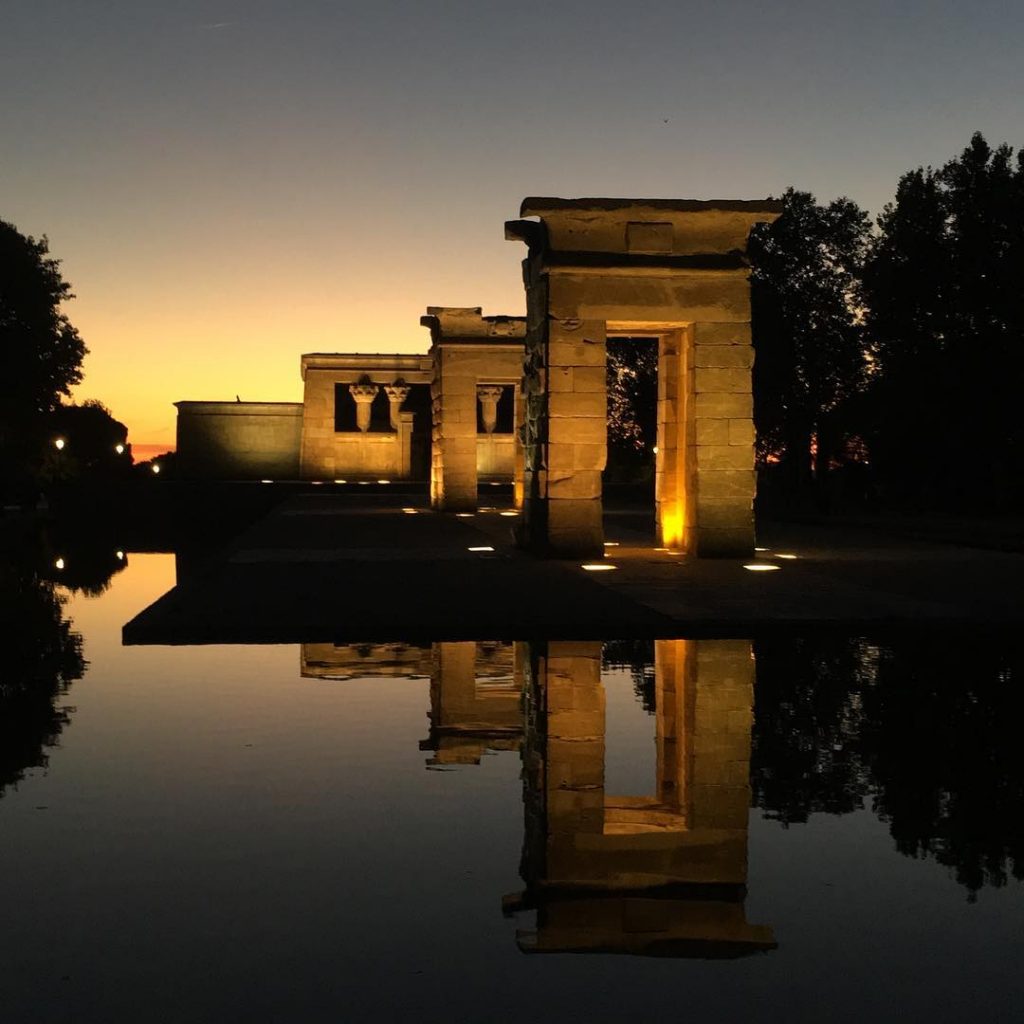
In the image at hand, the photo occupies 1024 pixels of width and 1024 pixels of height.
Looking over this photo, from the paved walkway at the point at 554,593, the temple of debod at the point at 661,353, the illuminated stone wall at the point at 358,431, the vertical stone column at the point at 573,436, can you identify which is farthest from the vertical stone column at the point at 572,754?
the illuminated stone wall at the point at 358,431

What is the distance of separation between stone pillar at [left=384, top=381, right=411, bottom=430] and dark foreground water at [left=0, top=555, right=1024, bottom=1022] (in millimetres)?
47154

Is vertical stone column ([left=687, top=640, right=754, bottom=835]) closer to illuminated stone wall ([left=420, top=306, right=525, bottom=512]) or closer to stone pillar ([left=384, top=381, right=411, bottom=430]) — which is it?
illuminated stone wall ([left=420, top=306, right=525, bottom=512])

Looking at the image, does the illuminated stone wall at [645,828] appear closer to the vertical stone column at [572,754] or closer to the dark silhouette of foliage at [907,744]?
the vertical stone column at [572,754]

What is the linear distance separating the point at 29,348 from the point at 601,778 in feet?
122

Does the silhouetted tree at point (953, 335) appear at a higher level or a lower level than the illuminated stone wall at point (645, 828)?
higher

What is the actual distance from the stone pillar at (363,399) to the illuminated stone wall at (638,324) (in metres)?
37.3

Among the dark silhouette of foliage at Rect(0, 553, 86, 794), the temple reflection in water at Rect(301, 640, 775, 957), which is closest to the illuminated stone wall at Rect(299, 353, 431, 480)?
the dark silhouette of foliage at Rect(0, 553, 86, 794)

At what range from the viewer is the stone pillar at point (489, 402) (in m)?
54.1

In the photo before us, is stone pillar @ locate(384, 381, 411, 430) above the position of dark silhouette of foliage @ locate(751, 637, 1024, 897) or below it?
above

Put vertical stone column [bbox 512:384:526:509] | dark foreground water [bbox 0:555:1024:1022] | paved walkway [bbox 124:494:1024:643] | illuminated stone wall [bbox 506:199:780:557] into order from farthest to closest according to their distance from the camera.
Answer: vertical stone column [bbox 512:384:526:509] → illuminated stone wall [bbox 506:199:780:557] → paved walkway [bbox 124:494:1024:643] → dark foreground water [bbox 0:555:1024:1022]

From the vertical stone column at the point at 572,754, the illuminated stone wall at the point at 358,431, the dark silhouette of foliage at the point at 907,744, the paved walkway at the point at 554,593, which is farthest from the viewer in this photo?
the illuminated stone wall at the point at 358,431

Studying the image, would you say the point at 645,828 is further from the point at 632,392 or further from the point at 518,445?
the point at 632,392

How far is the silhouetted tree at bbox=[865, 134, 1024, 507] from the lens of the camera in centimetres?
3319

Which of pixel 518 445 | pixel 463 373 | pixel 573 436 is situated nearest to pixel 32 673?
pixel 573 436
